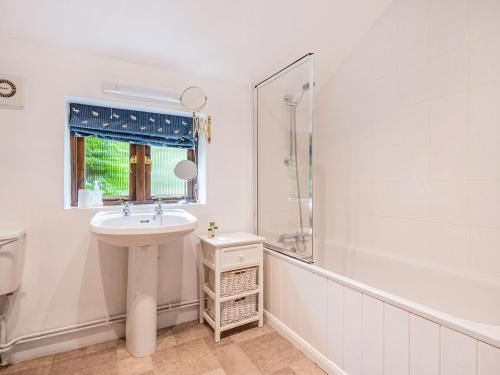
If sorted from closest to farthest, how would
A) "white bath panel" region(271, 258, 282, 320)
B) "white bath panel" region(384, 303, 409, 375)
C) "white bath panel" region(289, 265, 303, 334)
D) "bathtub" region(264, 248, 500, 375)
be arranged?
1. "bathtub" region(264, 248, 500, 375)
2. "white bath panel" region(384, 303, 409, 375)
3. "white bath panel" region(289, 265, 303, 334)
4. "white bath panel" region(271, 258, 282, 320)

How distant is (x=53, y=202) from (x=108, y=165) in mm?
453

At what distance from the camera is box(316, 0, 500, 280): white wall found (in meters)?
1.65

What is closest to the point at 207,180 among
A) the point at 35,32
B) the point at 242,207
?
the point at 242,207

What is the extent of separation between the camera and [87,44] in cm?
183

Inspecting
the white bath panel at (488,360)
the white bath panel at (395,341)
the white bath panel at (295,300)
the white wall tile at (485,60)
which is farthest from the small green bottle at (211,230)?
the white wall tile at (485,60)

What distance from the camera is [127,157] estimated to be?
2186mm

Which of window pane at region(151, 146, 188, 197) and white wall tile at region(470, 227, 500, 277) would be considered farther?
window pane at region(151, 146, 188, 197)

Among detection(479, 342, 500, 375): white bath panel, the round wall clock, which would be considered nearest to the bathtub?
detection(479, 342, 500, 375): white bath panel

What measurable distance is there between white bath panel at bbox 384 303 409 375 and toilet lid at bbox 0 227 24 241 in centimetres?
200

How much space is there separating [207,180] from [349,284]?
133 cm

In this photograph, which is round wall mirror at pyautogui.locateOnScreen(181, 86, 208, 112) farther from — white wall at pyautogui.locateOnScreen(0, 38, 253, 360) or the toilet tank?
the toilet tank

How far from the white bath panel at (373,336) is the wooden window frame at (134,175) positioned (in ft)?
5.26

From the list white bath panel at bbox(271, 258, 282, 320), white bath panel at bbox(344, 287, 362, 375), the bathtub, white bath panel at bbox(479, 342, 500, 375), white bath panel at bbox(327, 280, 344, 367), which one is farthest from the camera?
white bath panel at bbox(271, 258, 282, 320)

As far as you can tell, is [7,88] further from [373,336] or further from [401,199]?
[401,199]
